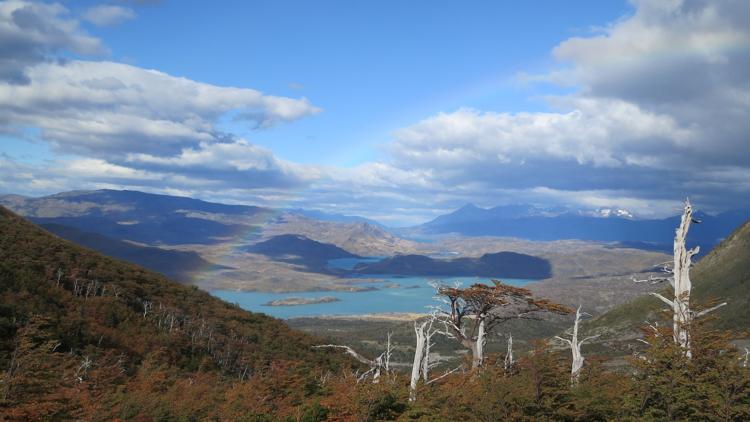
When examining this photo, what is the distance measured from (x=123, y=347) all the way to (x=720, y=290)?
135 meters

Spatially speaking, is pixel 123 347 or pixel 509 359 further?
pixel 123 347

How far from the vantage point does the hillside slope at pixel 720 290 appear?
367 feet

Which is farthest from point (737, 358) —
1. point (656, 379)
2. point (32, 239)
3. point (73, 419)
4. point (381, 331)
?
point (381, 331)

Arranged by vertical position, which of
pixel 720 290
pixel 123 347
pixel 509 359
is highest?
pixel 509 359

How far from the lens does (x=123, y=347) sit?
47.0m

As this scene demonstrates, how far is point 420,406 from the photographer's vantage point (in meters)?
17.7

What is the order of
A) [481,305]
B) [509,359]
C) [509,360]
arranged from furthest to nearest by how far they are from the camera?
[509,359], [509,360], [481,305]

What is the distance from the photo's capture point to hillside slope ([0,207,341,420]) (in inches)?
906

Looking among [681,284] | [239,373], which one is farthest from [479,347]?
[239,373]

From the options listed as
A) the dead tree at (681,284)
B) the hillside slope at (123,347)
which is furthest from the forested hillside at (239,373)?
the dead tree at (681,284)

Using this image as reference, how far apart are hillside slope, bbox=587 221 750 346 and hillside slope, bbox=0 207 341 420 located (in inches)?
3506

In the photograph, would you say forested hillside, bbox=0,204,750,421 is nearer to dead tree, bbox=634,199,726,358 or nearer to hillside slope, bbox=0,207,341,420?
hillside slope, bbox=0,207,341,420

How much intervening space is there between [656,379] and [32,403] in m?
20.1

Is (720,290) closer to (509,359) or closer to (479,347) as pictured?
(509,359)
